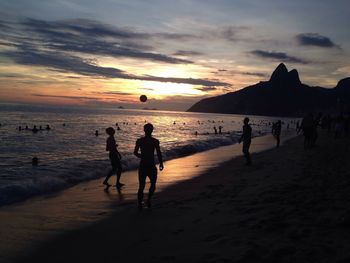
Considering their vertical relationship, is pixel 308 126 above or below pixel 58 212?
above

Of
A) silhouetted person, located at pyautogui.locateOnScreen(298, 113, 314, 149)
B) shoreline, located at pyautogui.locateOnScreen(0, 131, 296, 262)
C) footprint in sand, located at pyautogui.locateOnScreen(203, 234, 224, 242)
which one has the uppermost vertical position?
silhouetted person, located at pyautogui.locateOnScreen(298, 113, 314, 149)

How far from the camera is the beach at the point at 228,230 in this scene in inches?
199

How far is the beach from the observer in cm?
506

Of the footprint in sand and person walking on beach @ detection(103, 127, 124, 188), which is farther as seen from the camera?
person walking on beach @ detection(103, 127, 124, 188)

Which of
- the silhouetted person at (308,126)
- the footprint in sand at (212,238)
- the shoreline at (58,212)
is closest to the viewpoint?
the footprint in sand at (212,238)

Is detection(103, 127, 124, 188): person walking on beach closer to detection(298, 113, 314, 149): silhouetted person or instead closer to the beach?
the beach

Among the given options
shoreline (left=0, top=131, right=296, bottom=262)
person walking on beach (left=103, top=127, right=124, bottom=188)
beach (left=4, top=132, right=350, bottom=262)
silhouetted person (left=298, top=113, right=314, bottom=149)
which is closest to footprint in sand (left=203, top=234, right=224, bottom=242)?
beach (left=4, top=132, right=350, bottom=262)

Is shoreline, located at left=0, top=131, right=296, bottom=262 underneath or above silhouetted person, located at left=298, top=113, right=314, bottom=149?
underneath

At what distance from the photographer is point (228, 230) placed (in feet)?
20.4

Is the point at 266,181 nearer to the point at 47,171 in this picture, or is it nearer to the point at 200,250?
the point at 200,250

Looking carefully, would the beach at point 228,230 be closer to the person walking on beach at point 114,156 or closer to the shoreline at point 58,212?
the shoreline at point 58,212

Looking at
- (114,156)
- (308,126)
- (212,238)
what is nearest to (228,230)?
(212,238)

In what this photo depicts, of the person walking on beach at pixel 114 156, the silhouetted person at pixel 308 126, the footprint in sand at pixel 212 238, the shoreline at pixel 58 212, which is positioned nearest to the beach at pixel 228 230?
the footprint in sand at pixel 212 238

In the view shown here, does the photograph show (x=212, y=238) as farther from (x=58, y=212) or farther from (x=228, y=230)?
(x=58, y=212)
